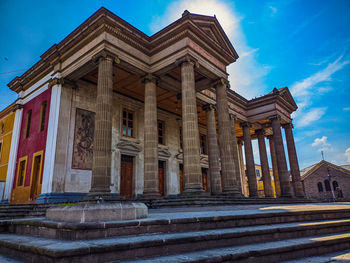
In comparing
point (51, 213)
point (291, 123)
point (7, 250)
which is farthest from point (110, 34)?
point (291, 123)

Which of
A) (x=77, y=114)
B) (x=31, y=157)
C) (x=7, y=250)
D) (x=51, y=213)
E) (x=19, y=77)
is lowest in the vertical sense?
(x=7, y=250)

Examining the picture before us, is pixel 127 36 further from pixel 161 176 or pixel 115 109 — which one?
pixel 161 176

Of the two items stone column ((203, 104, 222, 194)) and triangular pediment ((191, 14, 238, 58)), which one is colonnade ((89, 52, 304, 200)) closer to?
stone column ((203, 104, 222, 194))

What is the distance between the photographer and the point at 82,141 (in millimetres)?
14547

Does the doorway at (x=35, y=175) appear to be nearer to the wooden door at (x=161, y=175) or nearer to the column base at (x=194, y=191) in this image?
the wooden door at (x=161, y=175)

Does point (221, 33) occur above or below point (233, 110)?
above

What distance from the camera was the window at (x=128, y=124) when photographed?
17875mm

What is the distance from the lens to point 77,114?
14.8 metres

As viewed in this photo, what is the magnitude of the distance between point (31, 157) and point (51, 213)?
42.2ft

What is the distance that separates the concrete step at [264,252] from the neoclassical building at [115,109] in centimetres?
683

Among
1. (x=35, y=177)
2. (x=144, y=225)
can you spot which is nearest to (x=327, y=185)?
(x=35, y=177)

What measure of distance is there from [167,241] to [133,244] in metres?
0.52

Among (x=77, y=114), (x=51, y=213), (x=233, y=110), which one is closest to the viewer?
(x=51, y=213)

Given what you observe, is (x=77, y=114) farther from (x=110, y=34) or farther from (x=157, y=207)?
(x=157, y=207)
